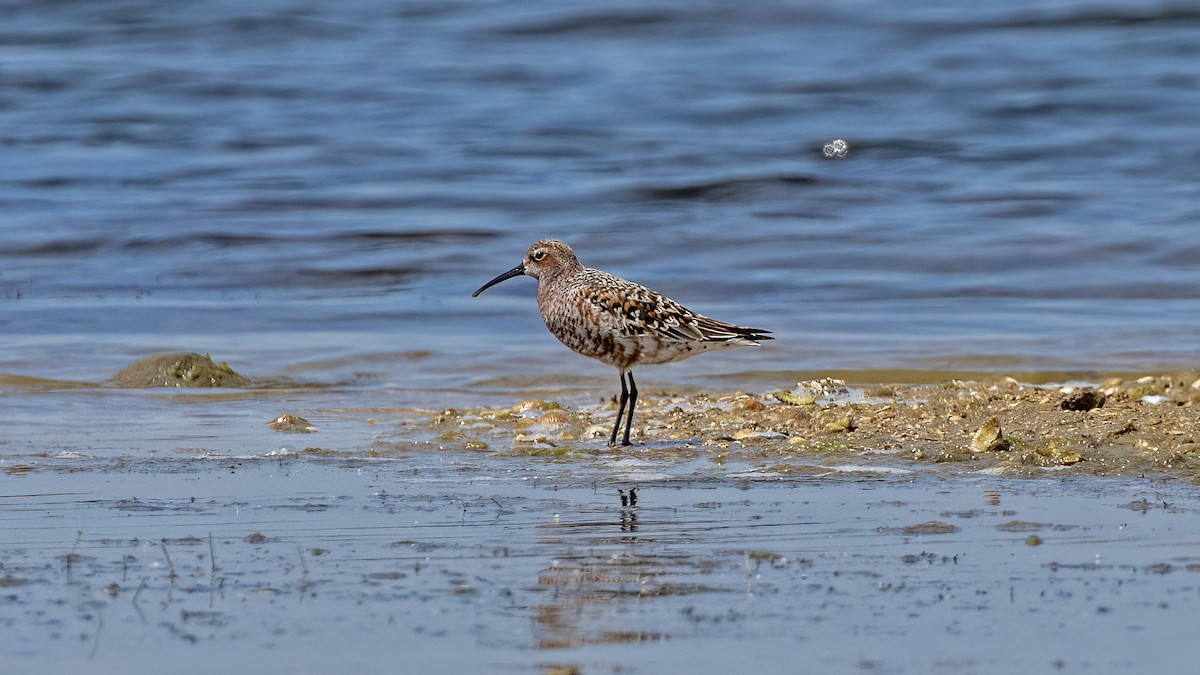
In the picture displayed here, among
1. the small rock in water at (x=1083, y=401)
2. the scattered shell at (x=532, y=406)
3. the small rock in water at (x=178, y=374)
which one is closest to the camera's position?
the small rock in water at (x=1083, y=401)

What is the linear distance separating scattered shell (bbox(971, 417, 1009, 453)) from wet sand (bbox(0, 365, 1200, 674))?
0.03 meters

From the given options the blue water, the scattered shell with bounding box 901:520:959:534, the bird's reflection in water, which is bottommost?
the blue water

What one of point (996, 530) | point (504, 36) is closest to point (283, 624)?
point (996, 530)

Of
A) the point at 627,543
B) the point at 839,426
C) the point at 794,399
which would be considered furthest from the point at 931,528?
the point at 794,399

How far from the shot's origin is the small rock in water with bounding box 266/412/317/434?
8273mm

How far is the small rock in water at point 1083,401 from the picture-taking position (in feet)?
25.6

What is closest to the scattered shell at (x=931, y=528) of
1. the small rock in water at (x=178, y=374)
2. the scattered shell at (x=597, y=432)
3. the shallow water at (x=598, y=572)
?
the shallow water at (x=598, y=572)

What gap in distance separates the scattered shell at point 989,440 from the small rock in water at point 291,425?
128 inches

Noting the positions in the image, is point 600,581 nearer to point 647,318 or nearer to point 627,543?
point 627,543

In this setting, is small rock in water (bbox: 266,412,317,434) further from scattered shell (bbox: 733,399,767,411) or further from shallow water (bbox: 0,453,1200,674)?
scattered shell (bbox: 733,399,767,411)

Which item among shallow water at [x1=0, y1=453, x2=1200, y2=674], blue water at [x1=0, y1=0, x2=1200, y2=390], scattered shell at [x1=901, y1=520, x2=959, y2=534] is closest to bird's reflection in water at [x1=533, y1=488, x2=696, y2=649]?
shallow water at [x1=0, y1=453, x2=1200, y2=674]

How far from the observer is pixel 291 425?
834 cm

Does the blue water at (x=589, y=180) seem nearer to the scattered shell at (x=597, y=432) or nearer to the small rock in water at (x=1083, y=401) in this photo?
the scattered shell at (x=597, y=432)

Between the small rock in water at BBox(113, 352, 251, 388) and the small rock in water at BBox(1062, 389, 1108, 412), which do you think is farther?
the small rock in water at BBox(113, 352, 251, 388)
